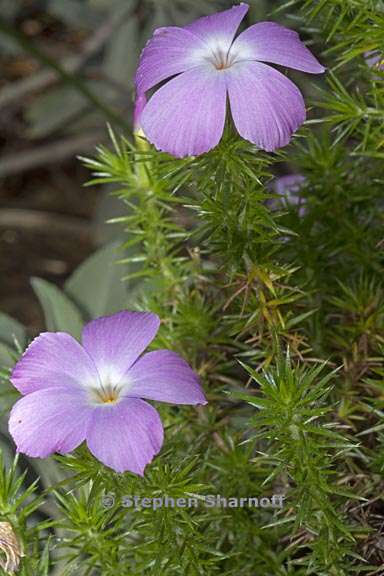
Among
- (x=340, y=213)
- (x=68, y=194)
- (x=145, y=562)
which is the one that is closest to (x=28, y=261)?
(x=68, y=194)

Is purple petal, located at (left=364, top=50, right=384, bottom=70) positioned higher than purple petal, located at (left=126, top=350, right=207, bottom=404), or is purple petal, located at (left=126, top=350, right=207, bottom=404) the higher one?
purple petal, located at (left=364, top=50, right=384, bottom=70)

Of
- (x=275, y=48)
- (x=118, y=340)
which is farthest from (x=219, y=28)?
(x=118, y=340)

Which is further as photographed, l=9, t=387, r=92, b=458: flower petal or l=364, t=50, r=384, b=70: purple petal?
l=364, t=50, r=384, b=70: purple petal

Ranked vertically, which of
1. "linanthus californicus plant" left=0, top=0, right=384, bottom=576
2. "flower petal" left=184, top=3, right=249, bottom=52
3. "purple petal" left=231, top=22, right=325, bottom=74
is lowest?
"linanthus californicus plant" left=0, top=0, right=384, bottom=576

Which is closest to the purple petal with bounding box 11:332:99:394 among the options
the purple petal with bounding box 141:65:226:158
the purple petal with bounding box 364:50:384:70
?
the purple petal with bounding box 141:65:226:158

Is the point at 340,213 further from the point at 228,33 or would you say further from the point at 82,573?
the point at 82,573

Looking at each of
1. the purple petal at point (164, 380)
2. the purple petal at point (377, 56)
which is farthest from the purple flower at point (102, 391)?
the purple petal at point (377, 56)

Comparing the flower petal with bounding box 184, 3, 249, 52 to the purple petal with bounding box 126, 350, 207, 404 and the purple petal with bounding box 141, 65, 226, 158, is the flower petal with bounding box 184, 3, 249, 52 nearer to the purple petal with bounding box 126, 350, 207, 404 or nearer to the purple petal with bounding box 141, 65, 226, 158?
the purple petal with bounding box 141, 65, 226, 158

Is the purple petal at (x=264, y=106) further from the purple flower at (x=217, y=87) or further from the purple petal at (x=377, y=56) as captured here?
the purple petal at (x=377, y=56)
